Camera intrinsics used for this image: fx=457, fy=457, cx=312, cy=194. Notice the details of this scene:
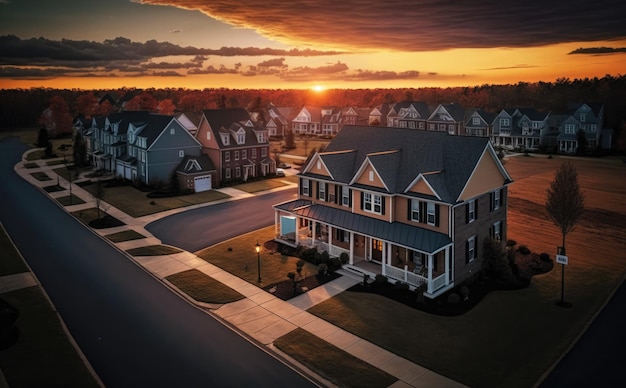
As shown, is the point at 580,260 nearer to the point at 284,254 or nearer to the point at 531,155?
the point at 284,254

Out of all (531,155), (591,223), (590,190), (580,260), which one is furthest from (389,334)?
(531,155)

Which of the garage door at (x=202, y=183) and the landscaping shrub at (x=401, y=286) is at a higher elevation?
the garage door at (x=202, y=183)

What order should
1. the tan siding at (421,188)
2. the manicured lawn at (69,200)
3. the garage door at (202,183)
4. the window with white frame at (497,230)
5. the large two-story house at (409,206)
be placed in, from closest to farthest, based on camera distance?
the large two-story house at (409,206) → the tan siding at (421,188) → the window with white frame at (497,230) → the manicured lawn at (69,200) → the garage door at (202,183)

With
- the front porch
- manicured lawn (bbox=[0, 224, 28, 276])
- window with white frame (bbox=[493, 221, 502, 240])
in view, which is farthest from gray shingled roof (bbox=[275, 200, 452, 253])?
manicured lawn (bbox=[0, 224, 28, 276])

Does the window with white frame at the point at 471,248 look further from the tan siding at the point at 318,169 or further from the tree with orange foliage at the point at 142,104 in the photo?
the tree with orange foliage at the point at 142,104

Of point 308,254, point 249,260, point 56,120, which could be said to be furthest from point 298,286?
point 56,120

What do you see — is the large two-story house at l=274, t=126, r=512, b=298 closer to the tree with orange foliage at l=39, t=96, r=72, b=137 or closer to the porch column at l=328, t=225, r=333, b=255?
the porch column at l=328, t=225, r=333, b=255

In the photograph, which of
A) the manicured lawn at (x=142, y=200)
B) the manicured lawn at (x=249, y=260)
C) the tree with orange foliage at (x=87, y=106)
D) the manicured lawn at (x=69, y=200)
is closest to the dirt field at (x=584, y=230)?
the manicured lawn at (x=249, y=260)
